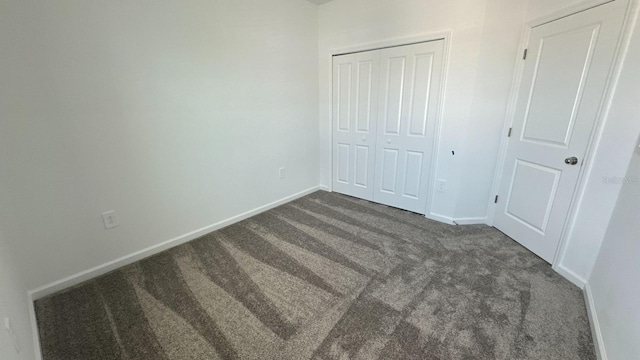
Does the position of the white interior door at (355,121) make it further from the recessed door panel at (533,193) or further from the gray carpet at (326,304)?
the recessed door panel at (533,193)

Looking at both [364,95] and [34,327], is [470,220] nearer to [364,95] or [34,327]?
[364,95]

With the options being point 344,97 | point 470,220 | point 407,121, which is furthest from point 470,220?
point 344,97

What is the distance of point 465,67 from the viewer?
95.9 inches

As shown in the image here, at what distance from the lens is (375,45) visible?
2947mm

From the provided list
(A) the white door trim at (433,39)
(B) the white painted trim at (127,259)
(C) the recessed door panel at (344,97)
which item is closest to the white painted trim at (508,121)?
(A) the white door trim at (433,39)

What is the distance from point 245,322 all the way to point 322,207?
189 cm

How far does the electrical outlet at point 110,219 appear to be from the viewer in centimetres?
199

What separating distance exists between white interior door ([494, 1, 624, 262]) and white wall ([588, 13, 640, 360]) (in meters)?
0.15

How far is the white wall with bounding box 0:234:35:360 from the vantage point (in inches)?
37.7

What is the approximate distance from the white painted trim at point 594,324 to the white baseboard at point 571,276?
0.05 metres

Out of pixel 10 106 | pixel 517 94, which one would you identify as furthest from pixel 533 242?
pixel 10 106

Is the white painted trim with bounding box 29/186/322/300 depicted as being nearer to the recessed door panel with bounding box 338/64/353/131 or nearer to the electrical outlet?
the electrical outlet

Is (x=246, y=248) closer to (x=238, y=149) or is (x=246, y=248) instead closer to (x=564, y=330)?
(x=238, y=149)

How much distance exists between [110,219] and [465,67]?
11.4 feet
